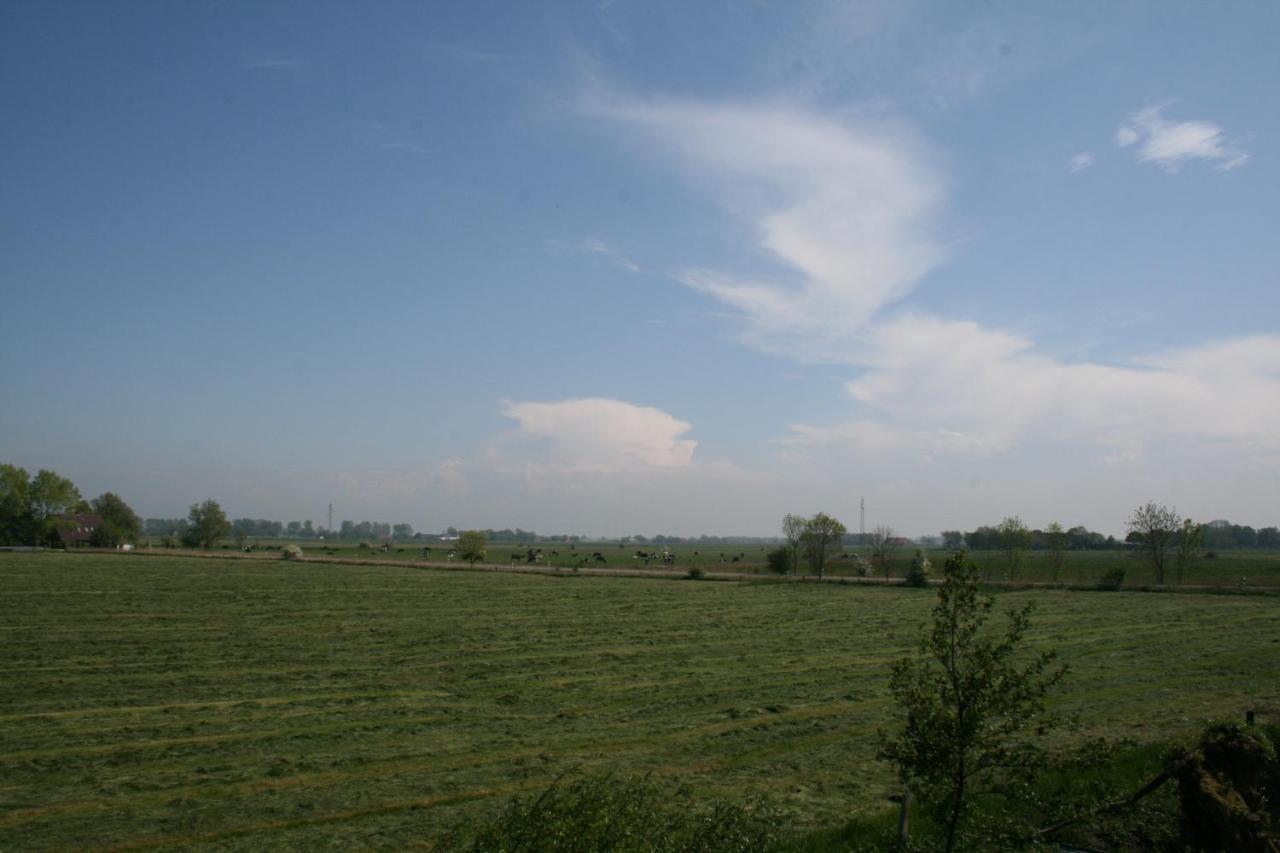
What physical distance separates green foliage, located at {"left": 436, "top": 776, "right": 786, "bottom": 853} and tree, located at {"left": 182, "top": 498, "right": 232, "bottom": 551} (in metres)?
127

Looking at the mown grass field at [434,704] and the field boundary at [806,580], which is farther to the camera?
the field boundary at [806,580]

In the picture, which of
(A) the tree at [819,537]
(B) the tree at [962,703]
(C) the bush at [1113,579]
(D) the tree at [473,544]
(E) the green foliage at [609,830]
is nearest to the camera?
(B) the tree at [962,703]

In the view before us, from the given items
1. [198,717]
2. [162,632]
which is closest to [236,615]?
[162,632]

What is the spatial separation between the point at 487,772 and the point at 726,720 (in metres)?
5.95

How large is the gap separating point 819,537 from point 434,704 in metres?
69.5

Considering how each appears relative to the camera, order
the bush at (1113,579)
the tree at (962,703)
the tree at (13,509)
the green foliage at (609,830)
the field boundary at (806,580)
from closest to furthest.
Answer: the tree at (962,703) → the green foliage at (609,830) → the field boundary at (806,580) → the bush at (1113,579) → the tree at (13,509)

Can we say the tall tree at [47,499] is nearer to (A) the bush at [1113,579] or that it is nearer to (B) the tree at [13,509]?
(B) the tree at [13,509]

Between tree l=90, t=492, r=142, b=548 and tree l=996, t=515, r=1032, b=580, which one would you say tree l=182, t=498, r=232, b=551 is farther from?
tree l=996, t=515, r=1032, b=580

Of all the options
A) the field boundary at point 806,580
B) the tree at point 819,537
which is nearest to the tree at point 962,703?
the field boundary at point 806,580

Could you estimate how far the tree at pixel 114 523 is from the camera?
10962cm

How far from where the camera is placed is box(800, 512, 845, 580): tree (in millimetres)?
82625

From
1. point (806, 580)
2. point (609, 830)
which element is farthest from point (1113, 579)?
point (609, 830)

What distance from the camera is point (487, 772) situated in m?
13.3

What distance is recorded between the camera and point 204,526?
391 feet
